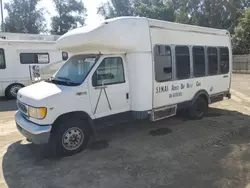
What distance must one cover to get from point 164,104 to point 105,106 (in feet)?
5.57

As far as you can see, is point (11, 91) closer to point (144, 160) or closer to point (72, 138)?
point (72, 138)

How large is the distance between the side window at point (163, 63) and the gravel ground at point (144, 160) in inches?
55.2

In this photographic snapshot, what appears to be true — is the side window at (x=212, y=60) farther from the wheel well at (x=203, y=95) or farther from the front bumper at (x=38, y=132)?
the front bumper at (x=38, y=132)

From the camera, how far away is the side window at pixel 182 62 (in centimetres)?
647

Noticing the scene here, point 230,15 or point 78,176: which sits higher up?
Result: point 230,15

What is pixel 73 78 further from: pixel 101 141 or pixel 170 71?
pixel 170 71

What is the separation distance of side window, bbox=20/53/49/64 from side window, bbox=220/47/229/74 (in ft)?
28.4

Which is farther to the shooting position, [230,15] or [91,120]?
[230,15]

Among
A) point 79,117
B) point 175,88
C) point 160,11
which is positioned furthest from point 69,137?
point 160,11

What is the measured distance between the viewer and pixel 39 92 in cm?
477

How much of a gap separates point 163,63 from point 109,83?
1.62 m

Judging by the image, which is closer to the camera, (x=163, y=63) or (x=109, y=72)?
(x=109, y=72)

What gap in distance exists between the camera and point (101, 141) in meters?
5.71

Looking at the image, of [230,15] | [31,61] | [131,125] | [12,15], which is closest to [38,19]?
[12,15]
